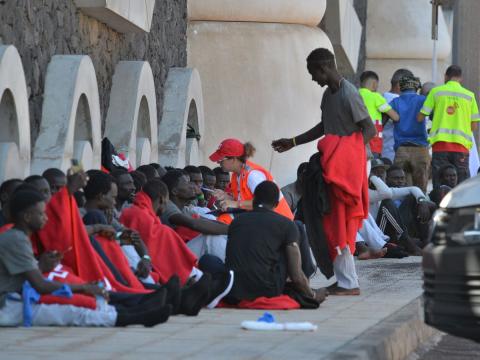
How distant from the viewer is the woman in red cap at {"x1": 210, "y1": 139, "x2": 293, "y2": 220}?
11.5 meters

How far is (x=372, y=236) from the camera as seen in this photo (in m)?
15.0

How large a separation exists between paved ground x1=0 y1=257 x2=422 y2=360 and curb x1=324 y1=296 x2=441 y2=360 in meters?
0.08

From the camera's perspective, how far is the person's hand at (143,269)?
996 centimetres

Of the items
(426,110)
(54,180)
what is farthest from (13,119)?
(426,110)

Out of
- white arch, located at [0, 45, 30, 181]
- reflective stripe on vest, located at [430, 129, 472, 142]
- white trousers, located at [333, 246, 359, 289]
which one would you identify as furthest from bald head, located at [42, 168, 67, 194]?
reflective stripe on vest, located at [430, 129, 472, 142]

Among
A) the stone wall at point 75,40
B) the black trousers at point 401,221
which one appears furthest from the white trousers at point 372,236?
the stone wall at point 75,40

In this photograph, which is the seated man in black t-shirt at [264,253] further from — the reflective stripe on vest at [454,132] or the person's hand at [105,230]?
the reflective stripe on vest at [454,132]

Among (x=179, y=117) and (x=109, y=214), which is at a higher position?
(x=179, y=117)

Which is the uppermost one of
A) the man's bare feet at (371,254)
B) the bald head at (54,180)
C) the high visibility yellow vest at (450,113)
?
the high visibility yellow vest at (450,113)

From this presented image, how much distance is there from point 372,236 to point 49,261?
6.63m

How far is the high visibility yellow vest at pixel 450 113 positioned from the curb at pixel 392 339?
756 centimetres

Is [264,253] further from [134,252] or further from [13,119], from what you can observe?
[13,119]

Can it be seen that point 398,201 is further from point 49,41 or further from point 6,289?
point 6,289

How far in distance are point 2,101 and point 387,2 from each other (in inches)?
805
